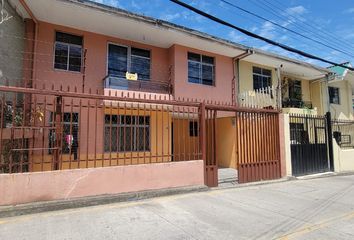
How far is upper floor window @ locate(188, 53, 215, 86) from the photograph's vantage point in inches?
522

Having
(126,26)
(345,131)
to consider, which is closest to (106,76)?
(126,26)

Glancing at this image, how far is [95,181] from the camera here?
6242 mm

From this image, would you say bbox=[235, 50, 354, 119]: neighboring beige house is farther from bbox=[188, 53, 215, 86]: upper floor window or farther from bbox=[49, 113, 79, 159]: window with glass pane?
bbox=[49, 113, 79, 159]: window with glass pane

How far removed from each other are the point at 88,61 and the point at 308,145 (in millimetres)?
9607

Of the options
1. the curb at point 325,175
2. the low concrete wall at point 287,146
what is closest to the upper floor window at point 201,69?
the low concrete wall at point 287,146

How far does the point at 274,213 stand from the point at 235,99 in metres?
9.11

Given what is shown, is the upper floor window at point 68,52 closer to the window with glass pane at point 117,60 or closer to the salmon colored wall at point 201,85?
the window with glass pane at point 117,60

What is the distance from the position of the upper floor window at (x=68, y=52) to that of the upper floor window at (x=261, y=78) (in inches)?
380

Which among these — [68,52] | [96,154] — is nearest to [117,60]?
[68,52]

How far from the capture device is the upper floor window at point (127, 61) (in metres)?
11.8

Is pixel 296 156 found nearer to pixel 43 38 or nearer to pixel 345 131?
pixel 345 131

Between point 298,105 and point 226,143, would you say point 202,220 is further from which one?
point 298,105

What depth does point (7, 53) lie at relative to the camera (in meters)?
8.77

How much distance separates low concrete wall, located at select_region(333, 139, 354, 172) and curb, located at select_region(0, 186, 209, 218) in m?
8.16
